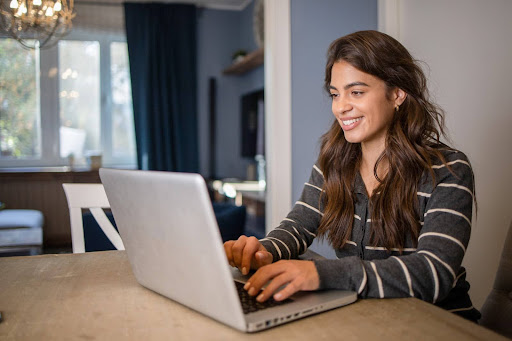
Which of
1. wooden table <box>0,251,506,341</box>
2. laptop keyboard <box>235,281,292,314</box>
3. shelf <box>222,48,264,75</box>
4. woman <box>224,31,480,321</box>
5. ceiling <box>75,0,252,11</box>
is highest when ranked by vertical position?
ceiling <box>75,0,252,11</box>

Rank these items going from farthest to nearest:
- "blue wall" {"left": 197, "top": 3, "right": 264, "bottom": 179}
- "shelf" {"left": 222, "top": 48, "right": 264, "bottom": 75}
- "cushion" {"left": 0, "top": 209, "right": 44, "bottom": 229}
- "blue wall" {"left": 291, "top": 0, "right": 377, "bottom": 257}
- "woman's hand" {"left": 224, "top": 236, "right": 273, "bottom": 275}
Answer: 1. "blue wall" {"left": 197, "top": 3, "right": 264, "bottom": 179}
2. "shelf" {"left": 222, "top": 48, "right": 264, "bottom": 75}
3. "cushion" {"left": 0, "top": 209, "right": 44, "bottom": 229}
4. "blue wall" {"left": 291, "top": 0, "right": 377, "bottom": 257}
5. "woman's hand" {"left": 224, "top": 236, "right": 273, "bottom": 275}

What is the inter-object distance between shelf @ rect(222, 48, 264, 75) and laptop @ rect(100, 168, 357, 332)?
382 centimetres

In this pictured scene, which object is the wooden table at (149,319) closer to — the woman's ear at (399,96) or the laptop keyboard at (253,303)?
the laptop keyboard at (253,303)

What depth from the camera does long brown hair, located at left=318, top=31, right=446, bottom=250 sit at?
3.91 feet

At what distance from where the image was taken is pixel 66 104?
5.67m

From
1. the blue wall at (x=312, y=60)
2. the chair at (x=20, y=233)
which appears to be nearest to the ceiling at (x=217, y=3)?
the chair at (x=20, y=233)

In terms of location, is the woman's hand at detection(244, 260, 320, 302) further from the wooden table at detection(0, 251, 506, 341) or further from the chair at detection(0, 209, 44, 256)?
the chair at detection(0, 209, 44, 256)

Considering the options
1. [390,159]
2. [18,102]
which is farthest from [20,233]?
[390,159]

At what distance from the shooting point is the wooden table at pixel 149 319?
0.74 m

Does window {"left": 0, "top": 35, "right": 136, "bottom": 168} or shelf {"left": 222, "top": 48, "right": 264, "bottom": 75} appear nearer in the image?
shelf {"left": 222, "top": 48, "right": 264, "bottom": 75}

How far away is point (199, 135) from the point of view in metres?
6.02

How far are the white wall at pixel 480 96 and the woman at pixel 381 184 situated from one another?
0.72 m

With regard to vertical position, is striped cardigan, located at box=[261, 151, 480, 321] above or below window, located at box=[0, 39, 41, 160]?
below

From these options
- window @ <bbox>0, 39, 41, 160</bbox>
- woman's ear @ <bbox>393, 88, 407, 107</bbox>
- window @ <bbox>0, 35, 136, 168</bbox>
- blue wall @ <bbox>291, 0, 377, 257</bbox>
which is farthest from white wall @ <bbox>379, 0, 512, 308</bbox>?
window @ <bbox>0, 39, 41, 160</bbox>
